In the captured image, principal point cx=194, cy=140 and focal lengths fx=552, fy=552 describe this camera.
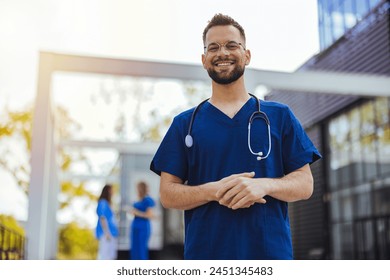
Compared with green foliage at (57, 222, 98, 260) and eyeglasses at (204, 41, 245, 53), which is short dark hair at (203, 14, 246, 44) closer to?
eyeglasses at (204, 41, 245, 53)

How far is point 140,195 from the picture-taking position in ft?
15.0

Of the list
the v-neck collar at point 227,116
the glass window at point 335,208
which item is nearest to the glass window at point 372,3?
the v-neck collar at point 227,116

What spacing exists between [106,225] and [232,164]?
11.4 feet

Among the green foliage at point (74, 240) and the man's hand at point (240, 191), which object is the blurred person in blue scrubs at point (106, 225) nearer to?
the green foliage at point (74, 240)

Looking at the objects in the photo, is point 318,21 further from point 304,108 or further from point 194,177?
point 304,108

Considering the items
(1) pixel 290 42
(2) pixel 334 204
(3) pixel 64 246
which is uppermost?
(1) pixel 290 42

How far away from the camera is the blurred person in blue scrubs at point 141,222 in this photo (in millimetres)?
4527

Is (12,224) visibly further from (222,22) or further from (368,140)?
(368,140)

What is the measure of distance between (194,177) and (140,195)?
3469 mm

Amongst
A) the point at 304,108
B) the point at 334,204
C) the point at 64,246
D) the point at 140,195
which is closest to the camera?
the point at 140,195

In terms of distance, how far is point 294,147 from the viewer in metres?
1.14

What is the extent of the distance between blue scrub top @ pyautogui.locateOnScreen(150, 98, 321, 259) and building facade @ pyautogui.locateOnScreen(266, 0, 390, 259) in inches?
89.4

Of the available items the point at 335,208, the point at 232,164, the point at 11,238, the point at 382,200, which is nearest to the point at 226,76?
the point at 232,164

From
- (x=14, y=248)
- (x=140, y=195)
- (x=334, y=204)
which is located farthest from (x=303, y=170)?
(x=334, y=204)
